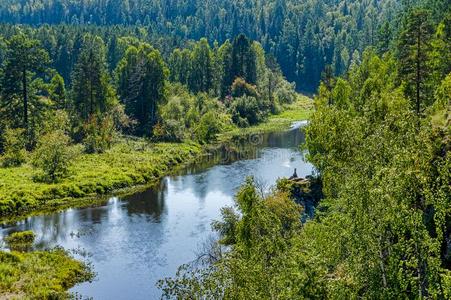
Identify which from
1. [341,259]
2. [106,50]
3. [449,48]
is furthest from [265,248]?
[106,50]

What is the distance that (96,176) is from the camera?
3492 inches

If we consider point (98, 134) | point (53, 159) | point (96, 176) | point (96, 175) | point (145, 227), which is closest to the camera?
point (145, 227)

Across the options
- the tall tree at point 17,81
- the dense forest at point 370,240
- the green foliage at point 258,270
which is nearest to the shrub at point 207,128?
the tall tree at point 17,81

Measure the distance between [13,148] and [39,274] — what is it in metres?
46.4

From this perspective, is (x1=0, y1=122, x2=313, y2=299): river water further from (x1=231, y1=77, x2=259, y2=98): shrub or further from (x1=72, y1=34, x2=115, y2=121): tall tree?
(x1=231, y1=77, x2=259, y2=98): shrub

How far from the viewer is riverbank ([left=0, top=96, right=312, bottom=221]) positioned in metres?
76.8

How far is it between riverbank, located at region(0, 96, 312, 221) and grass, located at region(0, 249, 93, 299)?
17.5m

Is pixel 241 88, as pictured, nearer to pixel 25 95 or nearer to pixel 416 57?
pixel 25 95

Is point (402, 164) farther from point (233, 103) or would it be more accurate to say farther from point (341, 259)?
point (233, 103)

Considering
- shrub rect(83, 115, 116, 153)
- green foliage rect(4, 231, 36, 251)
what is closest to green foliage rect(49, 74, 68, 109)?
shrub rect(83, 115, 116, 153)

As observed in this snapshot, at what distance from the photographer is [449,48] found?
7588 centimetres

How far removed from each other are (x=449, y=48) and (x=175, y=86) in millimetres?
81471

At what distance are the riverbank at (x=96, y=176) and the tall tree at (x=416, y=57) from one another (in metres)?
42.6

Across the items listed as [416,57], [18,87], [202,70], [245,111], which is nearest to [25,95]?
[18,87]
